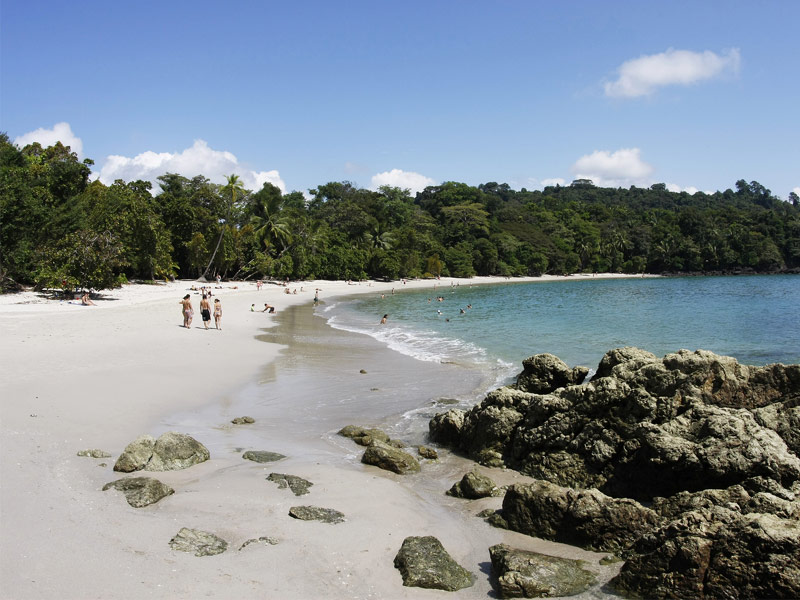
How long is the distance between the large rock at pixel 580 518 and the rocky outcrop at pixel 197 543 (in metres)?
3.29

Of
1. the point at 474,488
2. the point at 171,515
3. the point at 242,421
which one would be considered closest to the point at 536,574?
the point at 474,488

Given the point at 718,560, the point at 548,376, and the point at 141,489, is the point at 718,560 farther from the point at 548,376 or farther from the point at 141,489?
the point at 548,376

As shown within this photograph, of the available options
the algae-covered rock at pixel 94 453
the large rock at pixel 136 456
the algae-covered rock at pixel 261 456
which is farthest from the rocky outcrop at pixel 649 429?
the algae-covered rock at pixel 94 453

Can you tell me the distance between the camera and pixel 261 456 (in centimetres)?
877

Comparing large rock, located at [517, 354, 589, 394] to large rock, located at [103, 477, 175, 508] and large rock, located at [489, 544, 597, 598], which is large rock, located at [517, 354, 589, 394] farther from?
large rock, located at [103, 477, 175, 508]

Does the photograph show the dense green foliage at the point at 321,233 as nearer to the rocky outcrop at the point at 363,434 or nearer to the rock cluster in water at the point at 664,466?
the rocky outcrop at the point at 363,434

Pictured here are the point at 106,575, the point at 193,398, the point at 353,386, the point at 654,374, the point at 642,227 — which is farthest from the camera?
the point at 642,227

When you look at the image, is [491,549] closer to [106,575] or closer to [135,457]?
[106,575]

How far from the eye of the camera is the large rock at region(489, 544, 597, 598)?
17.1ft

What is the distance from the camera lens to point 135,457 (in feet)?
25.2

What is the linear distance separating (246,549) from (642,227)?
12164 centimetres

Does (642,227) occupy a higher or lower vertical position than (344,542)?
higher

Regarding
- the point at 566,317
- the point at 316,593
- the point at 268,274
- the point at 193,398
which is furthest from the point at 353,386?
the point at 268,274

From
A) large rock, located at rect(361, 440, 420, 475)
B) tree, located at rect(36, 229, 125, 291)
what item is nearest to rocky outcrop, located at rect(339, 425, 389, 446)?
large rock, located at rect(361, 440, 420, 475)
